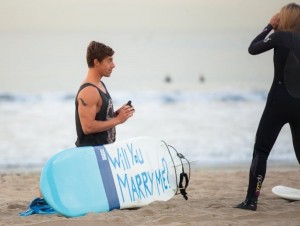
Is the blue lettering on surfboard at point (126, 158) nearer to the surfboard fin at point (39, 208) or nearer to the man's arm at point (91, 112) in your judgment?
the man's arm at point (91, 112)

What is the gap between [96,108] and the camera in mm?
5531

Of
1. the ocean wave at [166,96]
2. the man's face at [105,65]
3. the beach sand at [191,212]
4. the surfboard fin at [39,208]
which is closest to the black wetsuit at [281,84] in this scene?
the beach sand at [191,212]

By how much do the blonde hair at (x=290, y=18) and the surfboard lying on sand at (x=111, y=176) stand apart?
150 centimetres

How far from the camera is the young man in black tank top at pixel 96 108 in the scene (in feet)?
17.9

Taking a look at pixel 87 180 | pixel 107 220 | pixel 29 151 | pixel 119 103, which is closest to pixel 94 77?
pixel 87 180

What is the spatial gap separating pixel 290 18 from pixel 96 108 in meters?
1.72

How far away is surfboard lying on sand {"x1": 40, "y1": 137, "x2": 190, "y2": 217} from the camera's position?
530cm

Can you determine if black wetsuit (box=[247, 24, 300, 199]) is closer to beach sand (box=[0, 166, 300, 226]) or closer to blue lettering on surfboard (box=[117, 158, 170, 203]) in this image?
beach sand (box=[0, 166, 300, 226])

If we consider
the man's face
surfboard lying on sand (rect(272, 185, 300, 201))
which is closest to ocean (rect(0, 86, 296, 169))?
surfboard lying on sand (rect(272, 185, 300, 201))

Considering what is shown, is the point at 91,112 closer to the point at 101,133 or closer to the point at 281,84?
the point at 101,133

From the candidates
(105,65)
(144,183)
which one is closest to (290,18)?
(105,65)

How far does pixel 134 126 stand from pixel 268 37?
9275 millimetres

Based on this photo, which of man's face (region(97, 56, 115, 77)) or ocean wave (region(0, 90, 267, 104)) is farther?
ocean wave (region(0, 90, 267, 104))

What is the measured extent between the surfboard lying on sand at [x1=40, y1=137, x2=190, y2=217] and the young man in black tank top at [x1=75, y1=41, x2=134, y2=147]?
135mm
